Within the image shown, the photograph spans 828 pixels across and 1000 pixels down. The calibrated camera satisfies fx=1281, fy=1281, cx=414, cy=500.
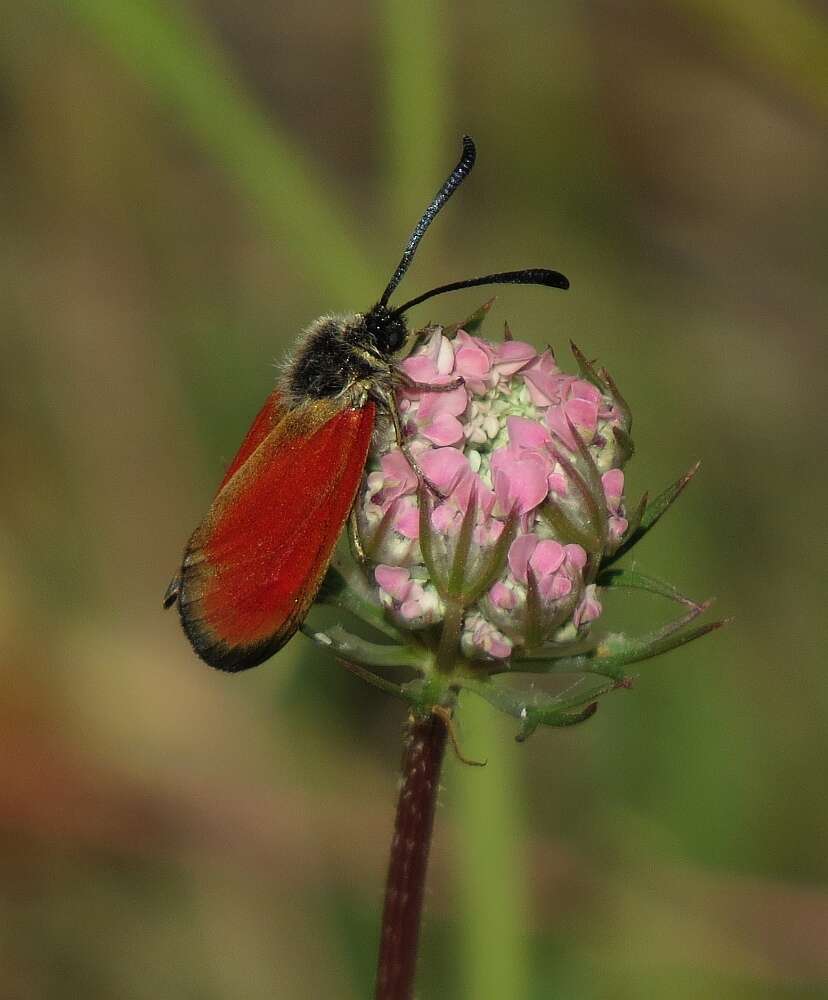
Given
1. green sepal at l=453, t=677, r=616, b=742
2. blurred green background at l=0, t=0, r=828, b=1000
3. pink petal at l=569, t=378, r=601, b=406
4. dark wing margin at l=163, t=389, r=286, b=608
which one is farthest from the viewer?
blurred green background at l=0, t=0, r=828, b=1000

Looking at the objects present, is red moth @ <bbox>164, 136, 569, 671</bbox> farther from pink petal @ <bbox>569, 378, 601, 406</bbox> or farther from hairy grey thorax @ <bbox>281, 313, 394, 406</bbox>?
pink petal @ <bbox>569, 378, 601, 406</bbox>

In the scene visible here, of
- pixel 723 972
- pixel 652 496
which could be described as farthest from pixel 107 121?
pixel 723 972

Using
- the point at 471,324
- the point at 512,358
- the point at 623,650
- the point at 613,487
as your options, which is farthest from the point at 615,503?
the point at 471,324

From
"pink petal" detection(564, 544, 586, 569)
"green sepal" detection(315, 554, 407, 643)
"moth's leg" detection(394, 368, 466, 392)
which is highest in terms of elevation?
"moth's leg" detection(394, 368, 466, 392)

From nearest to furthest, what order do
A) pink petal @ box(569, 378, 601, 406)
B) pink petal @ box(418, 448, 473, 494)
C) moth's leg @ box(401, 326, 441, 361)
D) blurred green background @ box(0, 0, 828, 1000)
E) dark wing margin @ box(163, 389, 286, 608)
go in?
pink petal @ box(418, 448, 473, 494)
pink petal @ box(569, 378, 601, 406)
dark wing margin @ box(163, 389, 286, 608)
moth's leg @ box(401, 326, 441, 361)
blurred green background @ box(0, 0, 828, 1000)

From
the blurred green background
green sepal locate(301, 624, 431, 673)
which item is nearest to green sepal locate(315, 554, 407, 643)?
green sepal locate(301, 624, 431, 673)

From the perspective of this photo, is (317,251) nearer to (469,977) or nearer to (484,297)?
(484,297)
